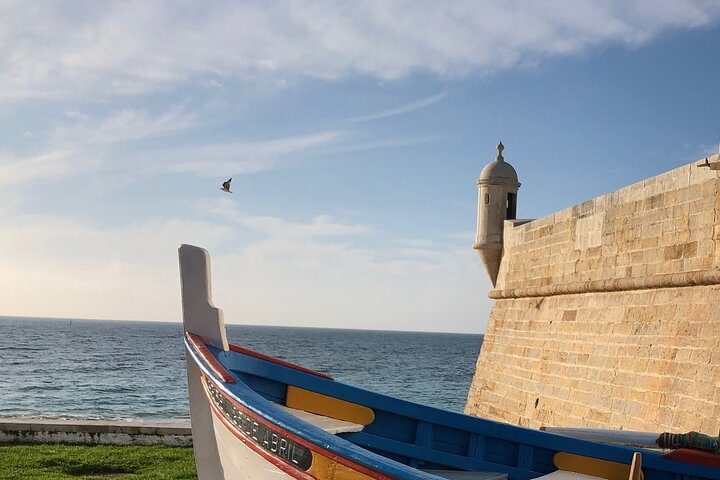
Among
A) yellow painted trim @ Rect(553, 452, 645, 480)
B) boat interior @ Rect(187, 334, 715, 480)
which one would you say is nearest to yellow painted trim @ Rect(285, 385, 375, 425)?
boat interior @ Rect(187, 334, 715, 480)

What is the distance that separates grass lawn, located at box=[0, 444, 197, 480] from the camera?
23.9ft

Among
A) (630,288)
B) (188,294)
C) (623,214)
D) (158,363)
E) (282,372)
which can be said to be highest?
(623,214)

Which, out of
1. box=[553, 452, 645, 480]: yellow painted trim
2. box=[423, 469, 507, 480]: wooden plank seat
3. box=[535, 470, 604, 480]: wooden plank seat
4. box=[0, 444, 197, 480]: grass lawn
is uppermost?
box=[553, 452, 645, 480]: yellow painted trim

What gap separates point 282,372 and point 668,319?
513 cm

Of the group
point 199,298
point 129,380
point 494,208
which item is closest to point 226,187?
point 199,298

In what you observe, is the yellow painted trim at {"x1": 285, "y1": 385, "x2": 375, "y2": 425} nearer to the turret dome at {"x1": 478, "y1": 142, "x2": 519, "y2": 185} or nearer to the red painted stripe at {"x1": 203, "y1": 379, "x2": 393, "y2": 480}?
the red painted stripe at {"x1": 203, "y1": 379, "x2": 393, "y2": 480}

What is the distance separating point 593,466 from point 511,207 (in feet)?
30.4

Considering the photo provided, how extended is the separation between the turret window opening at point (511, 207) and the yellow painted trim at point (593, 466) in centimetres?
907

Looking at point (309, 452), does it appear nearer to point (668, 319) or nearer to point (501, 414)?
point (668, 319)

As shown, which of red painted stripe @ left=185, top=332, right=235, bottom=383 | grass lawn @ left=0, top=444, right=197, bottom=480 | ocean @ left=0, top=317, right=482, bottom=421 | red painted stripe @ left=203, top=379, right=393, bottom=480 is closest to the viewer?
red painted stripe @ left=203, top=379, right=393, bottom=480

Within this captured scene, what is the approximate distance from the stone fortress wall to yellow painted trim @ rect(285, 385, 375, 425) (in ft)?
12.8

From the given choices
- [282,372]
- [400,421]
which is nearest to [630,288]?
[400,421]

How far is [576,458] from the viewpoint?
16.2 ft

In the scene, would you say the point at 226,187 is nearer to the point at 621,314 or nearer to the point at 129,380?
the point at 621,314
